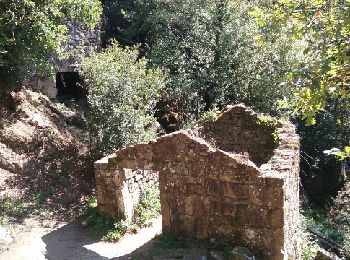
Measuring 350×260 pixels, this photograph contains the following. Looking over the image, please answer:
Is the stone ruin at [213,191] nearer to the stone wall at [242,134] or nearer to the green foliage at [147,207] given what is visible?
the green foliage at [147,207]

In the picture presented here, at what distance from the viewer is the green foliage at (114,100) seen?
40.6 ft

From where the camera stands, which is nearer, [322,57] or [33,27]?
[322,57]

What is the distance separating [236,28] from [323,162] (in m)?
5.69

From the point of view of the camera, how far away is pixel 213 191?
903 centimetres

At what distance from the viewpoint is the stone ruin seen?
8.43 meters

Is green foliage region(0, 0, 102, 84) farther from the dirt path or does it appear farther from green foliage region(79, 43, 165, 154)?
the dirt path

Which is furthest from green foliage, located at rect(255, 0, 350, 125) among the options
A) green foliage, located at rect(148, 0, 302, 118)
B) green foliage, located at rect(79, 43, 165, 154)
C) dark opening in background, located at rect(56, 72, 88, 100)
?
dark opening in background, located at rect(56, 72, 88, 100)

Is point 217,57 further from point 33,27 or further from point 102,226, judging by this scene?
point 102,226

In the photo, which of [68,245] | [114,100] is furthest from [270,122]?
[68,245]

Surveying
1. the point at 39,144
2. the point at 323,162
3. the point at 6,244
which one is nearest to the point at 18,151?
the point at 39,144

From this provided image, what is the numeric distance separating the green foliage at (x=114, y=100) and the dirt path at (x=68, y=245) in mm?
2660

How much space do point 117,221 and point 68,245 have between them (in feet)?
4.05

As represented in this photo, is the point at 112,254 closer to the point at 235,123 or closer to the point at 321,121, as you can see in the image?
the point at 235,123

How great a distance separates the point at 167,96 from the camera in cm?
1598
